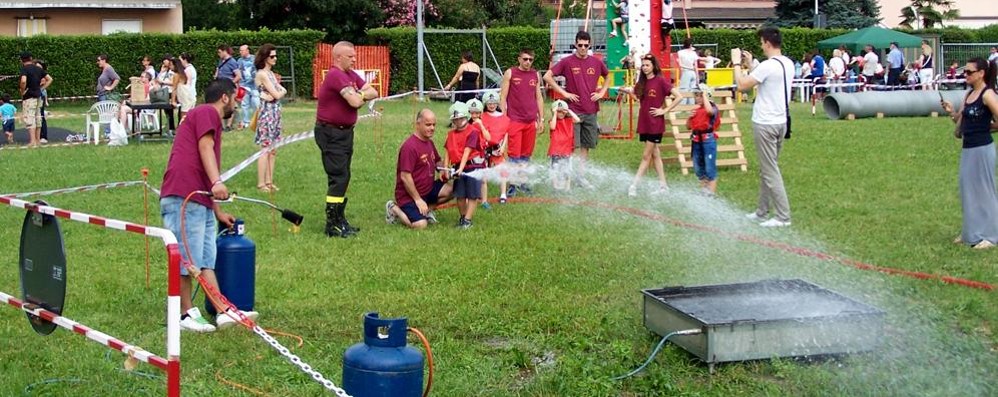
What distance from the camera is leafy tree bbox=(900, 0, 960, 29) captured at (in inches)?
2197

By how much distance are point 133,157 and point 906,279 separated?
13.2 metres

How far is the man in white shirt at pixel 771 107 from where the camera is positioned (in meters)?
11.1

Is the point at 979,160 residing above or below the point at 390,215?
above

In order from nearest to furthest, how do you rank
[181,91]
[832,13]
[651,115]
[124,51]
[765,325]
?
[765,325] → [651,115] → [181,91] → [124,51] → [832,13]

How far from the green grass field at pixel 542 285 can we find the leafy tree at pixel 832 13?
36.5m

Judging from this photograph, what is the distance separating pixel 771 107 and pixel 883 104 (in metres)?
16.0

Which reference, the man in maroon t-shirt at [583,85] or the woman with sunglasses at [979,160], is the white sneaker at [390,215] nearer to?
the man in maroon t-shirt at [583,85]

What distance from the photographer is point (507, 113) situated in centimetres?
1352

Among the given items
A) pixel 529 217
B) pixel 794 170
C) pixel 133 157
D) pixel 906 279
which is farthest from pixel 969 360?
pixel 133 157

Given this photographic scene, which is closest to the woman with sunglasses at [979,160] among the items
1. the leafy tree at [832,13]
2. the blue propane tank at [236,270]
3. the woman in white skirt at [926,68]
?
the blue propane tank at [236,270]

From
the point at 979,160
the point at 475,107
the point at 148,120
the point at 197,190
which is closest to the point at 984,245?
the point at 979,160

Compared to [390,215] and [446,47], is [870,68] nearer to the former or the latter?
[446,47]

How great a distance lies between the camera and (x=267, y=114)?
1418 centimetres

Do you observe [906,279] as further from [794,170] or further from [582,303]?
[794,170]
